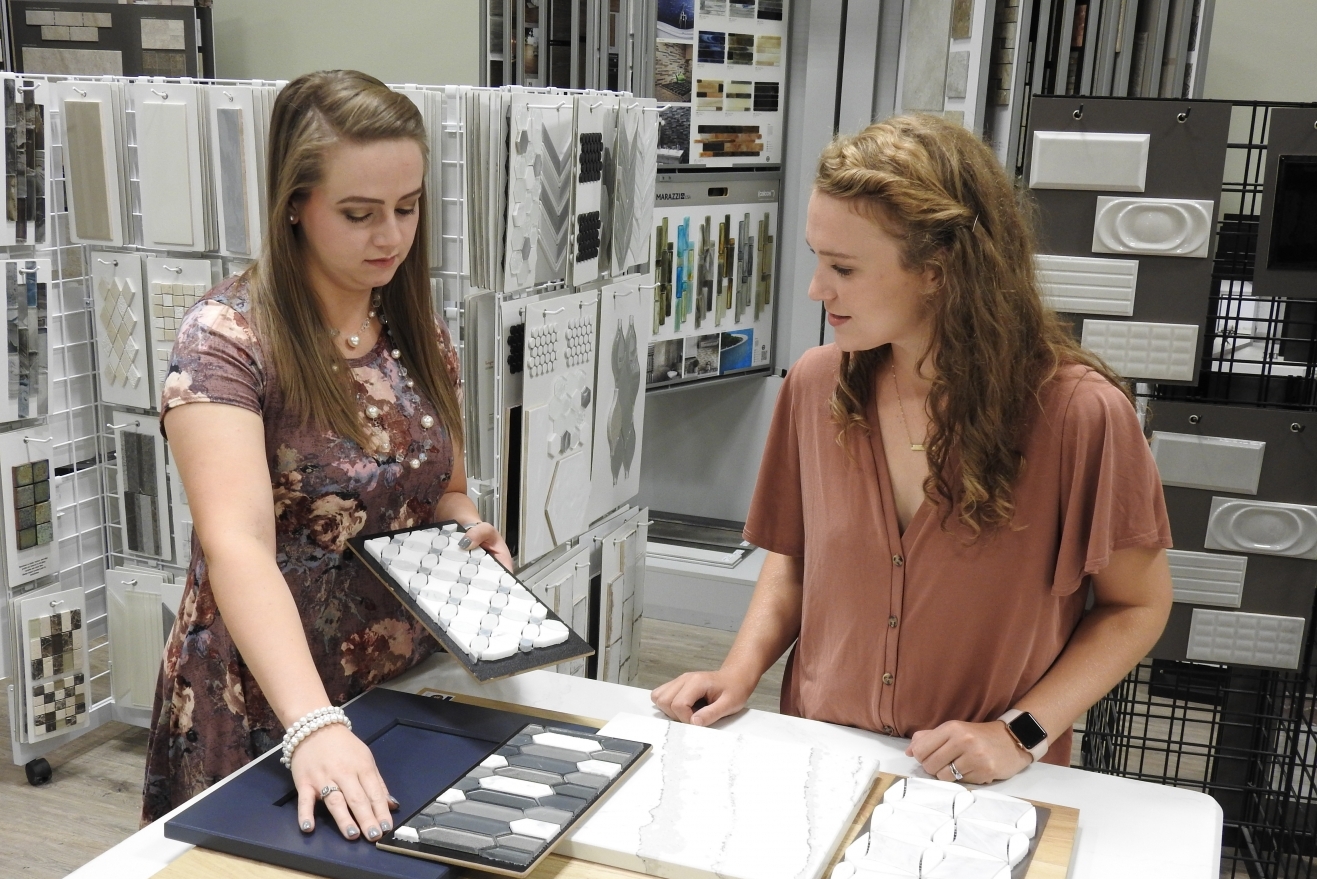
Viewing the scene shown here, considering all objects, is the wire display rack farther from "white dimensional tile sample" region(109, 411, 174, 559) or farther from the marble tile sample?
"white dimensional tile sample" region(109, 411, 174, 559)

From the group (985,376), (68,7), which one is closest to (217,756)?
(985,376)

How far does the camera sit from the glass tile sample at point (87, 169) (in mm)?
2989

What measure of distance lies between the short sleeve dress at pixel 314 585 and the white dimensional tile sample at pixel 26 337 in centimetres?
164

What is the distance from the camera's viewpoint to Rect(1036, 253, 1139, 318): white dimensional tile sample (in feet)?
7.72

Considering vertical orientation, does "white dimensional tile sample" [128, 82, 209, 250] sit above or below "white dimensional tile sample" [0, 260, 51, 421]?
above

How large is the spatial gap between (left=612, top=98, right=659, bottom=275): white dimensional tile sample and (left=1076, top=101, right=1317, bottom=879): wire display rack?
1.26 meters

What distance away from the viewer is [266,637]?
4.24 ft

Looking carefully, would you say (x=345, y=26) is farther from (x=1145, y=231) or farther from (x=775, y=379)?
(x=1145, y=231)

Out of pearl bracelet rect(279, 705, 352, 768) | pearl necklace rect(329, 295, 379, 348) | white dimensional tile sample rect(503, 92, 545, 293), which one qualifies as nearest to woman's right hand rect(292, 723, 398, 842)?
pearl bracelet rect(279, 705, 352, 768)

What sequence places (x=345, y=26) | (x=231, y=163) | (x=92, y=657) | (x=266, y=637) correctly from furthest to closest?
1. (x=345, y=26)
2. (x=92, y=657)
3. (x=231, y=163)
4. (x=266, y=637)

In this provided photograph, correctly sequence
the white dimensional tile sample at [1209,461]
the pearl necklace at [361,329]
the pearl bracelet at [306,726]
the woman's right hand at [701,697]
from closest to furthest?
the pearl bracelet at [306,726], the woman's right hand at [701,697], the pearl necklace at [361,329], the white dimensional tile sample at [1209,461]

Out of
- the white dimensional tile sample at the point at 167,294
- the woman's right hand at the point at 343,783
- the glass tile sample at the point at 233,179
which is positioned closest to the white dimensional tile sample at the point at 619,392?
the glass tile sample at the point at 233,179

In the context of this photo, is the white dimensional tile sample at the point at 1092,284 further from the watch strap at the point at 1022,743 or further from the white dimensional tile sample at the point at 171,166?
the white dimensional tile sample at the point at 171,166

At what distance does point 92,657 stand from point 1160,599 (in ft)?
11.8
